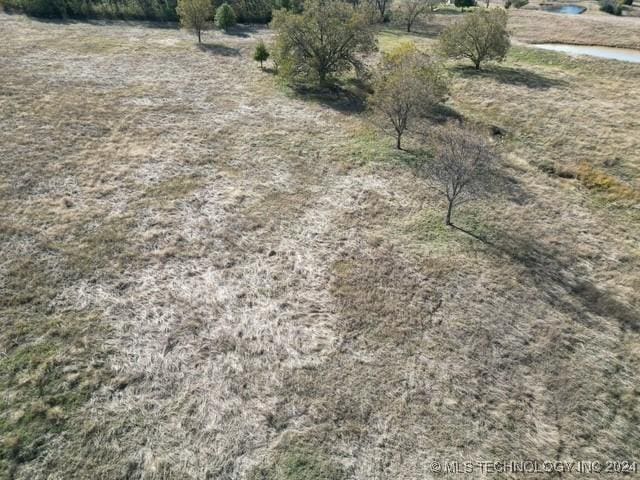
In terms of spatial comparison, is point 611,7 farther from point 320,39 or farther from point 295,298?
point 295,298

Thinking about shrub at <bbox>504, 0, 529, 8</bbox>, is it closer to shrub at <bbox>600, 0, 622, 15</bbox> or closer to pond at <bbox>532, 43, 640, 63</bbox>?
shrub at <bbox>600, 0, 622, 15</bbox>

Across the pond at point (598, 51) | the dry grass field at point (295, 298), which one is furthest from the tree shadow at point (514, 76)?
the pond at point (598, 51)

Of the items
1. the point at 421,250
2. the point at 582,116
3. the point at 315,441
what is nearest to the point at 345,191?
the point at 421,250

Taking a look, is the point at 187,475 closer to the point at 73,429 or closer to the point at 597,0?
the point at 73,429

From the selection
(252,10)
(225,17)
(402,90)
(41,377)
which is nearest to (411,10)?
(252,10)

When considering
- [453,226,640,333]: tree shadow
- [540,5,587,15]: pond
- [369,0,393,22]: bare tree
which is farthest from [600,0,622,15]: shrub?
[453,226,640,333]: tree shadow

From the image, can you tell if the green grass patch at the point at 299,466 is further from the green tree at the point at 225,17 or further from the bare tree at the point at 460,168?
the green tree at the point at 225,17
